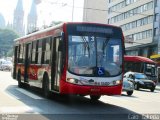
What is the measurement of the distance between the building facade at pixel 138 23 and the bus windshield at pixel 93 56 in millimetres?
50003

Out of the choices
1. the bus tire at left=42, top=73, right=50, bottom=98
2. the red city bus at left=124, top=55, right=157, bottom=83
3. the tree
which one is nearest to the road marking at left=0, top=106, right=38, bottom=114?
the bus tire at left=42, top=73, right=50, bottom=98

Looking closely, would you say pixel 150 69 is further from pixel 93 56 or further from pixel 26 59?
pixel 93 56

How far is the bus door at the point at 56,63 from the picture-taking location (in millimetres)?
14867

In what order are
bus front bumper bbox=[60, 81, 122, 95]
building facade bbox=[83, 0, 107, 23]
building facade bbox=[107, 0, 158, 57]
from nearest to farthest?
bus front bumper bbox=[60, 81, 122, 95] < building facade bbox=[107, 0, 158, 57] < building facade bbox=[83, 0, 107, 23]

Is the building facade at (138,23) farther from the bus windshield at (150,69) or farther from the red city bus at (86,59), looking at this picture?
the red city bus at (86,59)

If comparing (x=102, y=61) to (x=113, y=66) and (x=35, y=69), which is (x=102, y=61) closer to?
(x=113, y=66)

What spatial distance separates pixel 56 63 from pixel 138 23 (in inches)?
2510

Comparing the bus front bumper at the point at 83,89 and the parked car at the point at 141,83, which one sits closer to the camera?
the bus front bumper at the point at 83,89

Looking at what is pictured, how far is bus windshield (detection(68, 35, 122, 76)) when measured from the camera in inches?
564

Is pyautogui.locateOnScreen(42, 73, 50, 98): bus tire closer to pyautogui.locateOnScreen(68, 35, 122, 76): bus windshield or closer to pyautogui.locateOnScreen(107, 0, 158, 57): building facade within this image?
pyautogui.locateOnScreen(68, 35, 122, 76): bus windshield

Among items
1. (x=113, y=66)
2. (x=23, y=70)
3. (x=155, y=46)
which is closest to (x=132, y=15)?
(x=155, y=46)

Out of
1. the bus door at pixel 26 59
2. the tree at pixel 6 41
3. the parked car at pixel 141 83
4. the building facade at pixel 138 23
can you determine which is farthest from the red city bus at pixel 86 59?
the tree at pixel 6 41

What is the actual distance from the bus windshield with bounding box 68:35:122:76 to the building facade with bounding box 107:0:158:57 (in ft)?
164

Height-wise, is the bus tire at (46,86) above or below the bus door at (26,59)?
below
